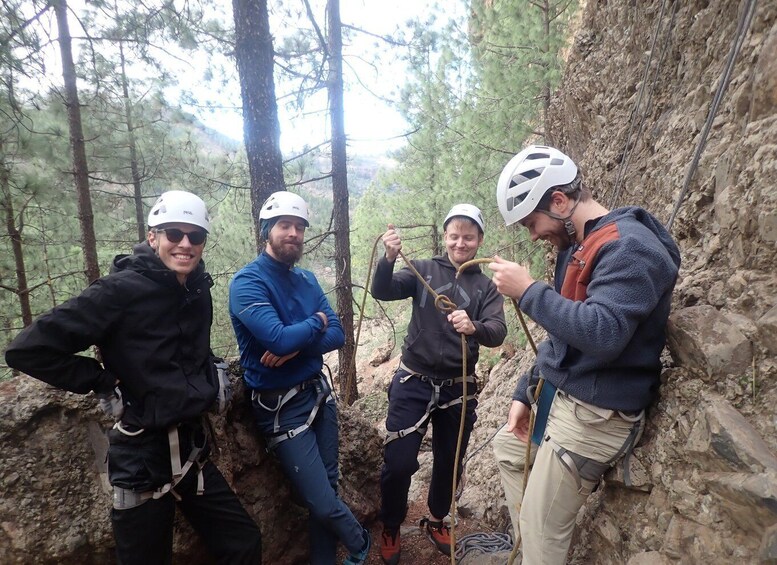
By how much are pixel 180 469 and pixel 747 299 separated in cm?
301

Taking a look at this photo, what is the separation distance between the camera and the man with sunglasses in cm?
211

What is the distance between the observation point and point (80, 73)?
7492mm

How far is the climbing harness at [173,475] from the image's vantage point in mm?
2203

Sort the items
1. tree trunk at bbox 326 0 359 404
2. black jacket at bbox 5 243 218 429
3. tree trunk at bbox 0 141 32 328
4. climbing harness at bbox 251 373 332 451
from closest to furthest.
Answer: black jacket at bbox 5 243 218 429
climbing harness at bbox 251 373 332 451
tree trunk at bbox 0 141 32 328
tree trunk at bbox 326 0 359 404

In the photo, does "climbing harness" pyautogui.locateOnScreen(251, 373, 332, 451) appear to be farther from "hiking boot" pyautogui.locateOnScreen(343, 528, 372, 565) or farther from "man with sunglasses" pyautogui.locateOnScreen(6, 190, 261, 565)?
"hiking boot" pyautogui.locateOnScreen(343, 528, 372, 565)

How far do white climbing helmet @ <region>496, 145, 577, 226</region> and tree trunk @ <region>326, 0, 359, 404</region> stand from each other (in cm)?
530

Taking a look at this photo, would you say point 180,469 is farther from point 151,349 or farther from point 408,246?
point 408,246

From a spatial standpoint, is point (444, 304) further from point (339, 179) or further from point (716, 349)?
point (339, 179)

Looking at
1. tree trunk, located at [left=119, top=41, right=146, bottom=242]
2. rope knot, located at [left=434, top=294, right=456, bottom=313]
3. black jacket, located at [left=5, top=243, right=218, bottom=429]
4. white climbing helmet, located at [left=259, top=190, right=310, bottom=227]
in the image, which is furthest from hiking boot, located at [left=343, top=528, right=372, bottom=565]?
tree trunk, located at [left=119, top=41, right=146, bottom=242]

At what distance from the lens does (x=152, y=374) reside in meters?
2.25

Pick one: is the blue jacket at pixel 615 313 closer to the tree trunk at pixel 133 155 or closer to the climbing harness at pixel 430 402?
the climbing harness at pixel 430 402

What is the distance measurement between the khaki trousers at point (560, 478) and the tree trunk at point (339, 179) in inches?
213

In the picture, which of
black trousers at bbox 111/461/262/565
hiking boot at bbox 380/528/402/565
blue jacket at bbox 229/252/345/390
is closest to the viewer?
black trousers at bbox 111/461/262/565

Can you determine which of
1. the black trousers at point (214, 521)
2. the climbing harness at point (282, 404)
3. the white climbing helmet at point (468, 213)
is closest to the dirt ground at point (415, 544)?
the black trousers at point (214, 521)
